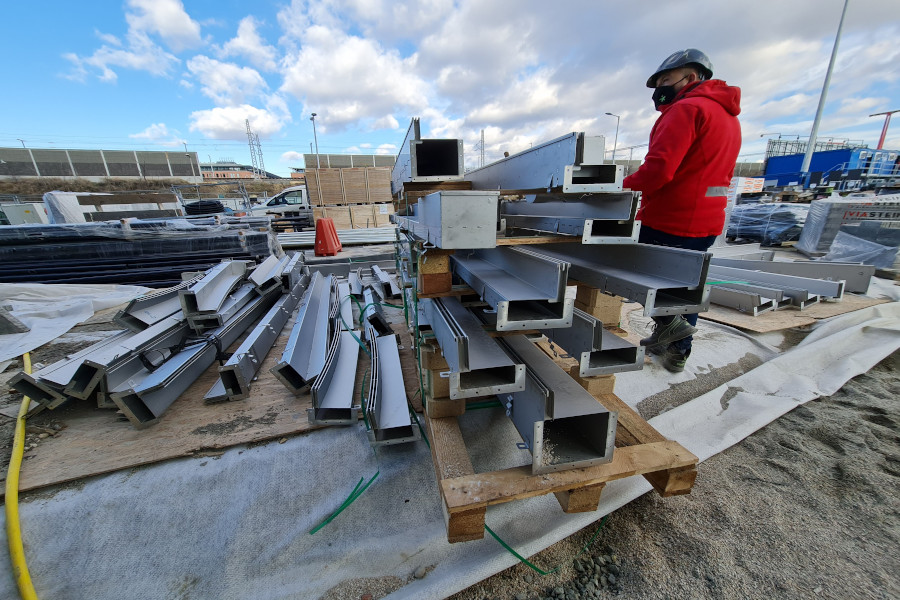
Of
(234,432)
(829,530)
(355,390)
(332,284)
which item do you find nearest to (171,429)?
(234,432)

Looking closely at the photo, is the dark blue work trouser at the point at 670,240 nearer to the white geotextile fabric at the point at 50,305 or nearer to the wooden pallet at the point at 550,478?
the wooden pallet at the point at 550,478

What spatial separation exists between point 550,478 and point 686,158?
6.83 ft

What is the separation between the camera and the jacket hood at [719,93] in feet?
6.69

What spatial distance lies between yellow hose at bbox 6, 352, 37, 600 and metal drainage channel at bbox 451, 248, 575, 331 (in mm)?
2272

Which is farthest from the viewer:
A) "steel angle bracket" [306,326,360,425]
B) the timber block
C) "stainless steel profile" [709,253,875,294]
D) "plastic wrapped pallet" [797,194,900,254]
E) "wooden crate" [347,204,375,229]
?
"wooden crate" [347,204,375,229]

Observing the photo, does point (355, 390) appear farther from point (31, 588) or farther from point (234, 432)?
point (31, 588)

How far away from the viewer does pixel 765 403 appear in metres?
2.42

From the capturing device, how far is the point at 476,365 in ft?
4.29

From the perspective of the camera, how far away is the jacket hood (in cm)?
204

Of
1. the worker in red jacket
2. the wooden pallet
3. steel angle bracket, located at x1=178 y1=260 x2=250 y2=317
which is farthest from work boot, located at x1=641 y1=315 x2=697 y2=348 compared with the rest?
steel angle bracket, located at x1=178 y1=260 x2=250 y2=317

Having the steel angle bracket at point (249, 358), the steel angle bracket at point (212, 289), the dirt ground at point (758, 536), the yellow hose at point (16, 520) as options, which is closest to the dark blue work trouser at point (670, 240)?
the dirt ground at point (758, 536)

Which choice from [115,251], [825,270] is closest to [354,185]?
[115,251]

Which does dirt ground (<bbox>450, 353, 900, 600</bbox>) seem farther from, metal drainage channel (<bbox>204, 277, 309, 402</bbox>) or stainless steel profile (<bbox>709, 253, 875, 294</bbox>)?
stainless steel profile (<bbox>709, 253, 875, 294</bbox>)

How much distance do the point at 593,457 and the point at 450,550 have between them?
2.60 ft
